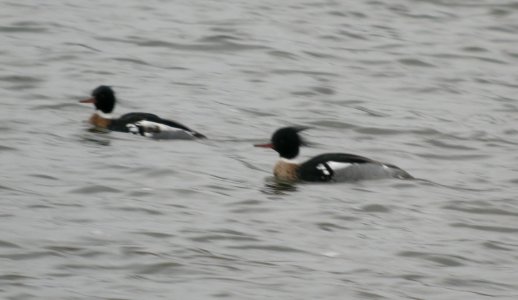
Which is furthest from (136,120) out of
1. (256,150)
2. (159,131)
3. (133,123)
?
(256,150)

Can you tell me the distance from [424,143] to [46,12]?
22.3 feet

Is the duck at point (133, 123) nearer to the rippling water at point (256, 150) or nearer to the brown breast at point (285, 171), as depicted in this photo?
the rippling water at point (256, 150)

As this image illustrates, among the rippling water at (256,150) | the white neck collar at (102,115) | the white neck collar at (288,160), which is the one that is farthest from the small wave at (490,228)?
the white neck collar at (102,115)

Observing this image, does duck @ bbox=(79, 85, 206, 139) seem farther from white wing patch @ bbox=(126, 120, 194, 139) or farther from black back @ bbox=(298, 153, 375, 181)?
black back @ bbox=(298, 153, 375, 181)

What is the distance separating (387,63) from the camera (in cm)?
1967

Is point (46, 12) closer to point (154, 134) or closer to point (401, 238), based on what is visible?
point (154, 134)

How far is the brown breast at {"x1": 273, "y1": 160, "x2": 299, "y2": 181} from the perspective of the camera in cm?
1413

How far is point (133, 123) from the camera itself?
1523 cm

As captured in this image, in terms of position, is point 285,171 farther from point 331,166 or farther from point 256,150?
point 256,150

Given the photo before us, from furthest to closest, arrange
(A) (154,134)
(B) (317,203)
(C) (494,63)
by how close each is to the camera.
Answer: (C) (494,63)
(A) (154,134)
(B) (317,203)

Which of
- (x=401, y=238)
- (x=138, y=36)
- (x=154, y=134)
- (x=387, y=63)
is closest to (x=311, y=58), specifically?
(x=387, y=63)

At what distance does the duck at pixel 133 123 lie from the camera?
1506cm

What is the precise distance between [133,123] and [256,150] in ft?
4.05

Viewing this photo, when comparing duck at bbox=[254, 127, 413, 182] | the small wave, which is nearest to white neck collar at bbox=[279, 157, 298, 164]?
duck at bbox=[254, 127, 413, 182]
